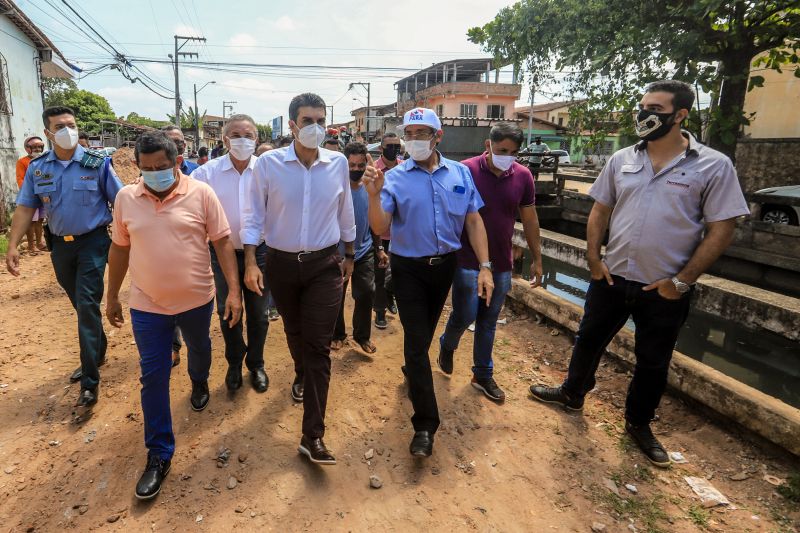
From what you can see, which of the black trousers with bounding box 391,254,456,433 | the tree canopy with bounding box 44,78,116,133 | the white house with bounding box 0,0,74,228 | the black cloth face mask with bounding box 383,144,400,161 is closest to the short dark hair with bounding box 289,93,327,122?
the black trousers with bounding box 391,254,456,433

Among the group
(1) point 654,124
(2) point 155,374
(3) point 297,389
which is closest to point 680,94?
(1) point 654,124

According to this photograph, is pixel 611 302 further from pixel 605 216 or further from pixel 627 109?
pixel 627 109

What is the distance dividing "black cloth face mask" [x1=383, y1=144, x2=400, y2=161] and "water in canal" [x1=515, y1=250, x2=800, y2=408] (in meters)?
2.21

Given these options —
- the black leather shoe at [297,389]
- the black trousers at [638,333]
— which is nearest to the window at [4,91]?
the black leather shoe at [297,389]

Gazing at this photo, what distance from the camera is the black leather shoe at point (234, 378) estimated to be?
3451 mm

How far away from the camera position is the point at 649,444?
2863 mm

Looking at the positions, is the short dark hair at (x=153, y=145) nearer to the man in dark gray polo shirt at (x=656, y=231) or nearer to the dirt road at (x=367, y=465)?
the dirt road at (x=367, y=465)

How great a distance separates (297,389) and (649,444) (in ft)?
7.87

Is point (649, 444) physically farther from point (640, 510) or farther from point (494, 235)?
point (494, 235)

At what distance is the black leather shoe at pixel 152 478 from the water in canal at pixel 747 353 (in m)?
4.50

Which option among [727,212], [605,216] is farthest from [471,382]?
[727,212]

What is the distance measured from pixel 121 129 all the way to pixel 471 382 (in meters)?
39.8

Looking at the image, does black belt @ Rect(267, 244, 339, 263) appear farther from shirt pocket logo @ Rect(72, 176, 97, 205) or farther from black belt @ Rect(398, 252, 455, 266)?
shirt pocket logo @ Rect(72, 176, 97, 205)

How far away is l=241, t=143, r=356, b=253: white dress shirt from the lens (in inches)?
105
